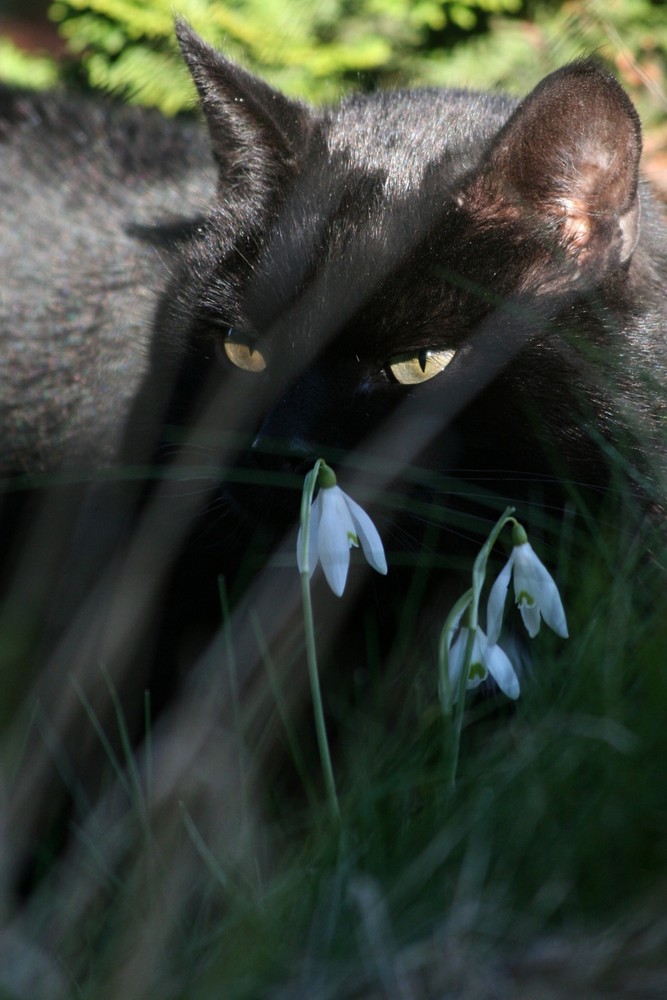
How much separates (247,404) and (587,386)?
1.75 ft

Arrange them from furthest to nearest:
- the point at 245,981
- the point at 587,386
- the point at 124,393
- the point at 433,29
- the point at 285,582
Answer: the point at 433,29, the point at 124,393, the point at 285,582, the point at 587,386, the point at 245,981

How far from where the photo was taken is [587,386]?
155cm

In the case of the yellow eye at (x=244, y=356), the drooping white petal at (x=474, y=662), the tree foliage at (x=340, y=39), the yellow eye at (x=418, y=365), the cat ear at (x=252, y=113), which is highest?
the tree foliage at (x=340, y=39)

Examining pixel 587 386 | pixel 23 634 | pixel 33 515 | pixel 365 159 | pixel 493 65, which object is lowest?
pixel 23 634

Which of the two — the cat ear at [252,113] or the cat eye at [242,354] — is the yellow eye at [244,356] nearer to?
the cat eye at [242,354]

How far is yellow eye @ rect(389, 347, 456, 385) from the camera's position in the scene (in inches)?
61.8

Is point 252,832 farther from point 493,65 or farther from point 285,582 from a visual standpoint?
point 493,65

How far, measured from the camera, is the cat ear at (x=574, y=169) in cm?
147

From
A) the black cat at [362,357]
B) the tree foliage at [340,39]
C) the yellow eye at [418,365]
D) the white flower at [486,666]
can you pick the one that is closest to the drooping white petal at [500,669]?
the white flower at [486,666]

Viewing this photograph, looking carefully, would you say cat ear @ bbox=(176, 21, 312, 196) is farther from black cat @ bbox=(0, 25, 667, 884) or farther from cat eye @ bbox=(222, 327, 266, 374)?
cat eye @ bbox=(222, 327, 266, 374)

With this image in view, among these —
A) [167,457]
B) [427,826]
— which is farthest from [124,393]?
[427,826]

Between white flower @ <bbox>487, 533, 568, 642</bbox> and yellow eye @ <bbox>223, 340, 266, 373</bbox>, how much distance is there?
72 centimetres

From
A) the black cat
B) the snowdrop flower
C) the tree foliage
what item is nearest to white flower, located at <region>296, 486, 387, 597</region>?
the snowdrop flower

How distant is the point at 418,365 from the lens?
1576 mm
